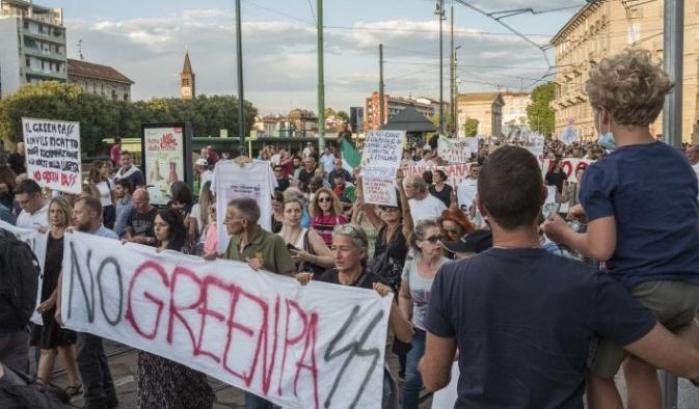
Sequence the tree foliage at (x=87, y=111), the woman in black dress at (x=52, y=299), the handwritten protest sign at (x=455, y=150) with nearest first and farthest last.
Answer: the woman in black dress at (x=52, y=299) < the handwritten protest sign at (x=455, y=150) < the tree foliage at (x=87, y=111)

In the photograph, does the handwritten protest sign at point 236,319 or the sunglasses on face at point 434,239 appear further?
the sunglasses on face at point 434,239

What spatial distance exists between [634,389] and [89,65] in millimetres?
132154

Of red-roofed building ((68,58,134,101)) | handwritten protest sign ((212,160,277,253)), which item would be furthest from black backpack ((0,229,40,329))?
red-roofed building ((68,58,134,101))

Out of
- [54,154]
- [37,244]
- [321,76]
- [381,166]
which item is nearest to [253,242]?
[37,244]

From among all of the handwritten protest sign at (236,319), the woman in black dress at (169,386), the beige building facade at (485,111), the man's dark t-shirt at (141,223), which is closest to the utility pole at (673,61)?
the handwritten protest sign at (236,319)

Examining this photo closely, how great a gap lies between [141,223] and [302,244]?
224 cm

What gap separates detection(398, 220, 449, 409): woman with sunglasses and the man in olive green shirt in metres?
0.82

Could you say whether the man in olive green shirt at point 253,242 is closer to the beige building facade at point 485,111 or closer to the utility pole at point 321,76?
the utility pole at point 321,76

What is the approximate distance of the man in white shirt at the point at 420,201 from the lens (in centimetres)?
749

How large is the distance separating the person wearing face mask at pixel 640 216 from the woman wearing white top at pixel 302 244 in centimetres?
346

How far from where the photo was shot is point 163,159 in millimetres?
10328

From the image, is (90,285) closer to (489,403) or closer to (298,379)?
(298,379)

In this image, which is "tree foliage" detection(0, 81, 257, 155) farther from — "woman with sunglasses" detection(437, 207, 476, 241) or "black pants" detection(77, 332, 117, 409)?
"woman with sunglasses" detection(437, 207, 476, 241)

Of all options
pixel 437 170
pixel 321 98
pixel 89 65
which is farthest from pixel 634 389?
pixel 89 65
